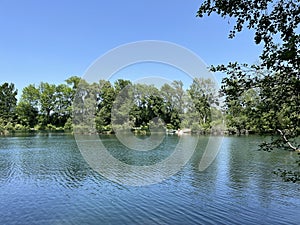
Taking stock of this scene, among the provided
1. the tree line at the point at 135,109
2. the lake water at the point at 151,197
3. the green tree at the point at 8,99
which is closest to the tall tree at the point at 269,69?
the lake water at the point at 151,197

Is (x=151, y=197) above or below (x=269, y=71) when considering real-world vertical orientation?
below

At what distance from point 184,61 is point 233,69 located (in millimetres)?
19211

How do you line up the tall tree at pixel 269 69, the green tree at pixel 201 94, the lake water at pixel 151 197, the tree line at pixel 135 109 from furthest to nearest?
the tree line at pixel 135 109, the green tree at pixel 201 94, the lake water at pixel 151 197, the tall tree at pixel 269 69

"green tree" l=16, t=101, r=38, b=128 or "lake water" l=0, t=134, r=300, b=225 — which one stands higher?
"green tree" l=16, t=101, r=38, b=128

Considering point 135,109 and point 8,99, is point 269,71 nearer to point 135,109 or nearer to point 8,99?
point 135,109

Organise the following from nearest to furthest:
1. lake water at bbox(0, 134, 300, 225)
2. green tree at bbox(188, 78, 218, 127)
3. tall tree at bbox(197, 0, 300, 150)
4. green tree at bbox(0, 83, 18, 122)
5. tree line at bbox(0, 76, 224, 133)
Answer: tall tree at bbox(197, 0, 300, 150), lake water at bbox(0, 134, 300, 225), green tree at bbox(188, 78, 218, 127), tree line at bbox(0, 76, 224, 133), green tree at bbox(0, 83, 18, 122)

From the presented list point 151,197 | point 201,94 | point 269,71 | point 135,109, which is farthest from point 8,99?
point 269,71

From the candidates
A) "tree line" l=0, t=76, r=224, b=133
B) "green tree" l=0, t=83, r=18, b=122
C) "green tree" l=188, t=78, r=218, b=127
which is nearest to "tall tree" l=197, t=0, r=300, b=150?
"green tree" l=188, t=78, r=218, b=127

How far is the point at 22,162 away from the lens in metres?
21.4

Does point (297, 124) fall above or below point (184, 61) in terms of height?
below

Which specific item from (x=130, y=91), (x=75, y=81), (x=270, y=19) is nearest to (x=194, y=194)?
(x=270, y=19)

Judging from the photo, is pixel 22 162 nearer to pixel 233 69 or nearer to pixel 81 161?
pixel 81 161

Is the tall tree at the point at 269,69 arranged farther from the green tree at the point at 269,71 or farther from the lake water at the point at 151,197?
the lake water at the point at 151,197

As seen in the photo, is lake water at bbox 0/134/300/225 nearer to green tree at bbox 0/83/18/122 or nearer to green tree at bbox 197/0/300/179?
green tree at bbox 197/0/300/179
